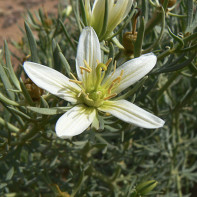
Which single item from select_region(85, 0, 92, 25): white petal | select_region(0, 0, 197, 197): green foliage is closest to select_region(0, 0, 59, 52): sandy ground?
select_region(0, 0, 197, 197): green foliage

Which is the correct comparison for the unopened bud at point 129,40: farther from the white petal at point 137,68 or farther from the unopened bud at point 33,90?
the unopened bud at point 33,90

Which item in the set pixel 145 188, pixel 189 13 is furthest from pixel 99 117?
pixel 189 13

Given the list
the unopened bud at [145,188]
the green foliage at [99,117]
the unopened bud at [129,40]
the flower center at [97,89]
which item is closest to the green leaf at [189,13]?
the green foliage at [99,117]

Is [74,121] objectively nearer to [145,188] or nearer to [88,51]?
[88,51]

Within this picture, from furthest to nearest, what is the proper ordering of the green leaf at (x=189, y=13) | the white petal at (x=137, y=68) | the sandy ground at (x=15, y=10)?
the sandy ground at (x=15, y=10) < the green leaf at (x=189, y=13) < the white petal at (x=137, y=68)

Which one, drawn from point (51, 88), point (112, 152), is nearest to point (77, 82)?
point (51, 88)

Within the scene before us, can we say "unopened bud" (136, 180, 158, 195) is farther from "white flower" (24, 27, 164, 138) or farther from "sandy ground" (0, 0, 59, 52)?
"sandy ground" (0, 0, 59, 52)

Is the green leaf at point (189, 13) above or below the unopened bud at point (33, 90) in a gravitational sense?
above
